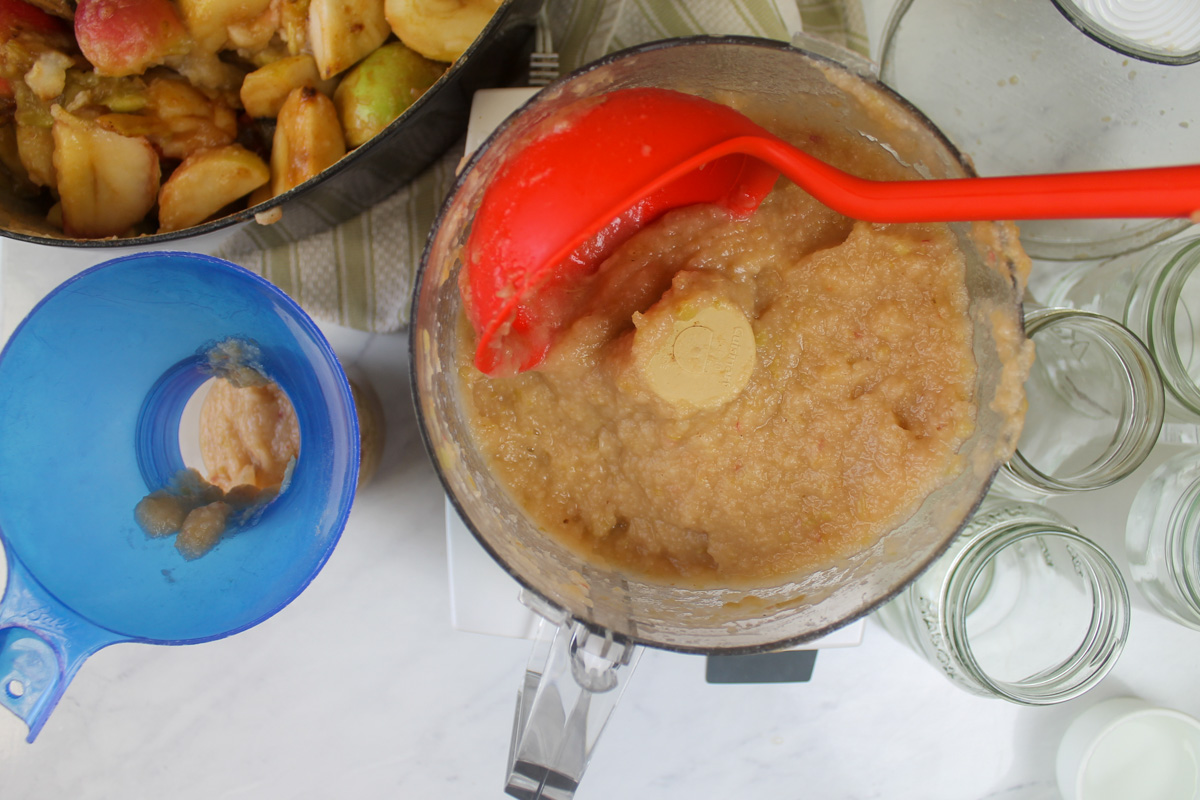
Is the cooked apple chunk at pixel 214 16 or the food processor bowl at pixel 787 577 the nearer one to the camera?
the food processor bowl at pixel 787 577

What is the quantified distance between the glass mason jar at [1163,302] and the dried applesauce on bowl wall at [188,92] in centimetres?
81

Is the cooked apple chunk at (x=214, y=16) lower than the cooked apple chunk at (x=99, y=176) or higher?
higher

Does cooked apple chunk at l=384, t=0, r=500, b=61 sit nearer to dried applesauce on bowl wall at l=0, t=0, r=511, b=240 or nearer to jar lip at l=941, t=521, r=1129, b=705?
dried applesauce on bowl wall at l=0, t=0, r=511, b=240

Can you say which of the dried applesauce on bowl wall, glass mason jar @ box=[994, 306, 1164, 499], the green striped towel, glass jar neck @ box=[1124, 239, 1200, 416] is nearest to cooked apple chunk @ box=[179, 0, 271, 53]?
the dried applesauce on bowl wall

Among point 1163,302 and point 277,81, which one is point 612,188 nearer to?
point 277,81

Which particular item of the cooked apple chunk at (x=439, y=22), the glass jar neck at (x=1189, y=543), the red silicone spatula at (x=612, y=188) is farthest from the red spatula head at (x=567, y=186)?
the glass jar neck at (x=1189, y=543)

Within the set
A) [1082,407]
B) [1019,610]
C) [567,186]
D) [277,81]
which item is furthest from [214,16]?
[1019,610]

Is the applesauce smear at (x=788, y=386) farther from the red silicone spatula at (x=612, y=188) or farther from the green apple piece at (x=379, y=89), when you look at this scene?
the green apple piece at (x=379, y=89)

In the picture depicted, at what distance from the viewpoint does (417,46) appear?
0.82 meters

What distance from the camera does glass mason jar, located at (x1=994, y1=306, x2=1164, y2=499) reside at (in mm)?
794

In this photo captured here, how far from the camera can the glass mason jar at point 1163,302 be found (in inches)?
31.9

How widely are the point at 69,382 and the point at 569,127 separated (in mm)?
600

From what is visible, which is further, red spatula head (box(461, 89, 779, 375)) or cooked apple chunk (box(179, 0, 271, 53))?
cooked apple chunk (box(179, 0, 271, 53))

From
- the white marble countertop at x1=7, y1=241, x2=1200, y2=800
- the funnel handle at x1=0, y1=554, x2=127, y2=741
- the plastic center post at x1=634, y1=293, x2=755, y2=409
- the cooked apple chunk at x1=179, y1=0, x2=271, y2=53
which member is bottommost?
the white marble countertop at x1=7, y1=241, x2=1200, y2=800
